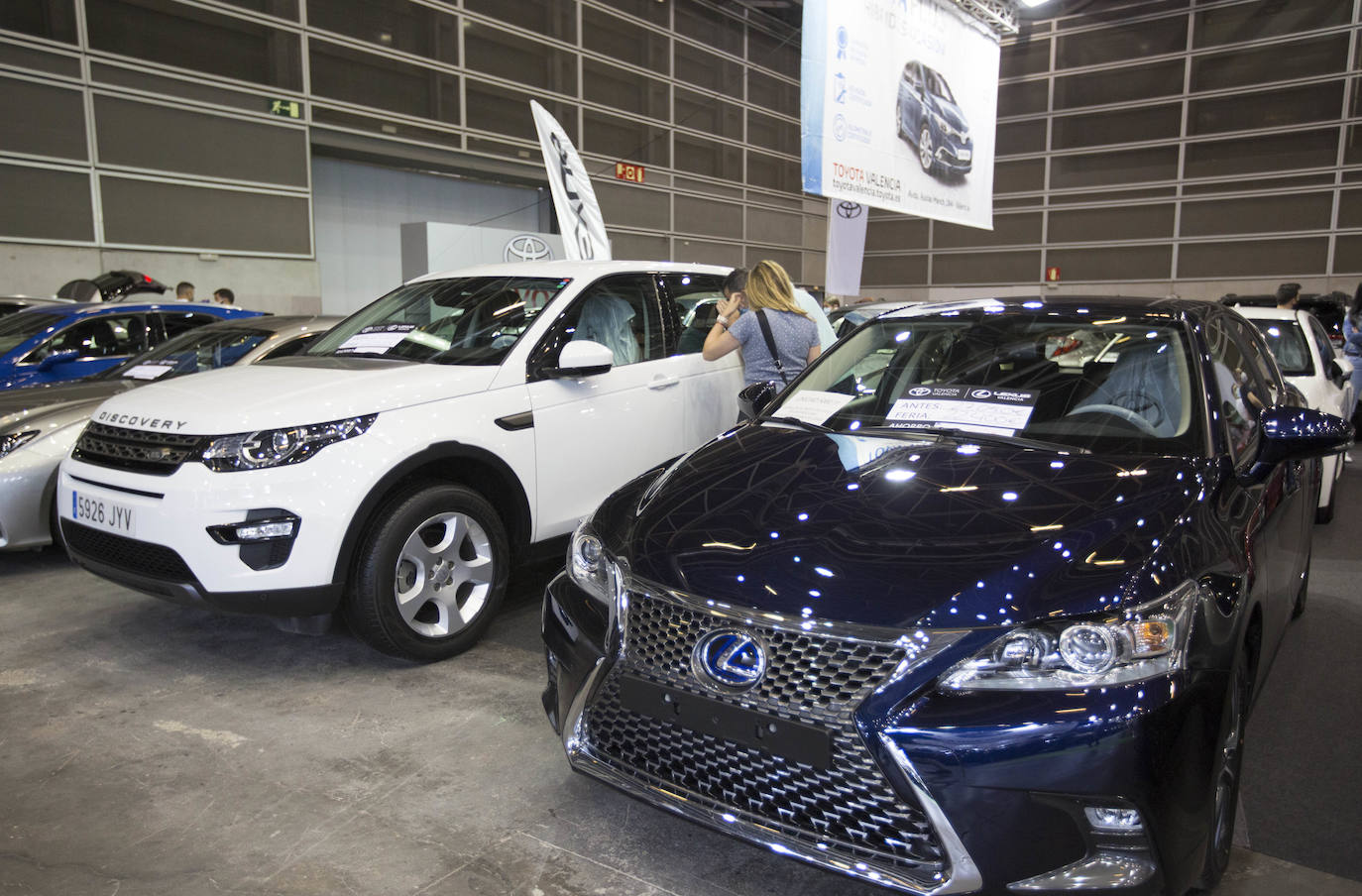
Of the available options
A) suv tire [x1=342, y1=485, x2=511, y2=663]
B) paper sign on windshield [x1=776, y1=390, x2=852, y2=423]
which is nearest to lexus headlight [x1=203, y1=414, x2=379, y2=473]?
suv tire [x1=342, y1=485, x2=511, y2=663]

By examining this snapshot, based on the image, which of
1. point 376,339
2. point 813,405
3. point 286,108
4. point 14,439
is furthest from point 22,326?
point 286,108

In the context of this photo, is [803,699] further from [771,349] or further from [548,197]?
[548,197]

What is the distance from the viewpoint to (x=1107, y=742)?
5.22 feet

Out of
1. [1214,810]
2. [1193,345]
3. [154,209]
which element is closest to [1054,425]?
[1193,345]

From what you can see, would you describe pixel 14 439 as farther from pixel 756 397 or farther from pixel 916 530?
pixel 916 530

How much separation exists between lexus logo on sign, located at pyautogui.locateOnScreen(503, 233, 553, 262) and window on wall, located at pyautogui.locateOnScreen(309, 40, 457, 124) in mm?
2970

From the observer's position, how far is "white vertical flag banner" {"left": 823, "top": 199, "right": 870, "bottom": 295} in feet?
37.0

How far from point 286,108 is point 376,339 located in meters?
11.1

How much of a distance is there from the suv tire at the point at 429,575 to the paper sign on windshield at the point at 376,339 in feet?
2.84

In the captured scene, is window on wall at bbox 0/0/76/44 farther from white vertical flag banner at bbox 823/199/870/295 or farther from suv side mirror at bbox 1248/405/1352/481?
suv side mirror at bbox 1248/405/1352/481

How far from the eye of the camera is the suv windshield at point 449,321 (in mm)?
3795

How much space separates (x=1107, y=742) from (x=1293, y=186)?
22.2 metres

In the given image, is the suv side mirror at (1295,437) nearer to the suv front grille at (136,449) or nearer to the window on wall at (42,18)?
the suv front grille at (136,449)

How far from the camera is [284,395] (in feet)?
10.6
